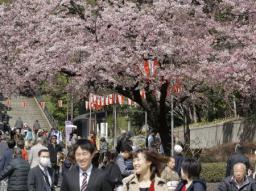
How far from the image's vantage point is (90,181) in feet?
22.0

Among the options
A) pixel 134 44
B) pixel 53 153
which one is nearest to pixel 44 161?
pixel 53 153

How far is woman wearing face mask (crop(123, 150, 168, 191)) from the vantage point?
725 cm

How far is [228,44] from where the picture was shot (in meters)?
23.9

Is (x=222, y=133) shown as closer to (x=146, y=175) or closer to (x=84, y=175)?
(x=146, y=175)

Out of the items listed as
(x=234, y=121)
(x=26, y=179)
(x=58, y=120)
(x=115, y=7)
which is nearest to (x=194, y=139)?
(x=234, y=121)

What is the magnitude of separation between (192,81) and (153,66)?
6.37ft

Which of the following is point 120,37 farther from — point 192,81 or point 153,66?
point 192,81

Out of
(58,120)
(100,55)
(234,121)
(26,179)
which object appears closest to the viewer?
(26,179)

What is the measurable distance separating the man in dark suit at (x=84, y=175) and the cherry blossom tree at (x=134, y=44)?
15.2 m

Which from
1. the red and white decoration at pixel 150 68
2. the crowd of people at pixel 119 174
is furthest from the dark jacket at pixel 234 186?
the red and white decoration at pixel 150 68

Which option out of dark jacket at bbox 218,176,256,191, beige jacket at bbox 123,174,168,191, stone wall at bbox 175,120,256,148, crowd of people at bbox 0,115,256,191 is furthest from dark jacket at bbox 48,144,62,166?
beige jacket at bbox 123,174,168,191

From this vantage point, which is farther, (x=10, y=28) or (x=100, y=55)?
(x=10, y=28)

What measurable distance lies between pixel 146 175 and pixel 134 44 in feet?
50.3

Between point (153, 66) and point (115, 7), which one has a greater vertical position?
point (115, 7)
